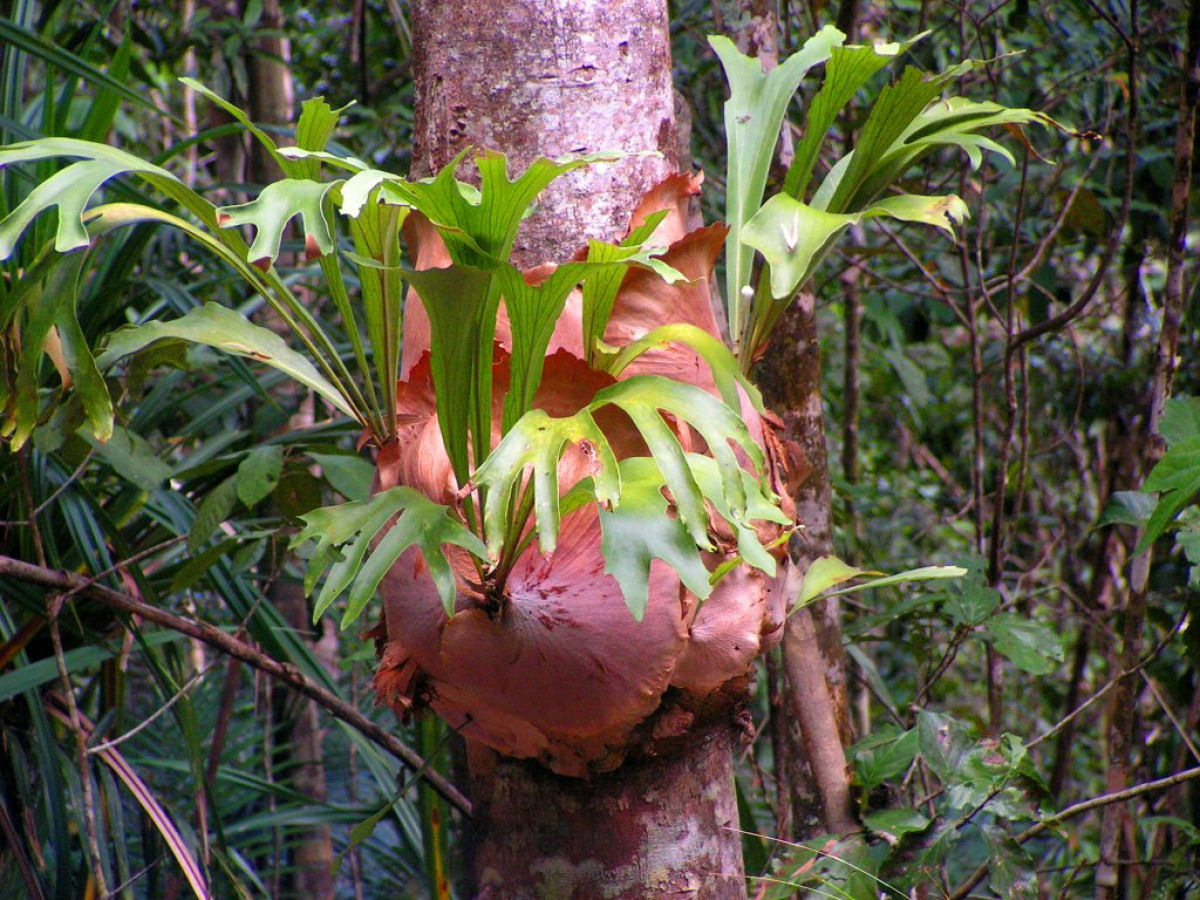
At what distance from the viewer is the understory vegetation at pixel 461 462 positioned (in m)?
0.76

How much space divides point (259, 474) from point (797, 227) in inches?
31.0

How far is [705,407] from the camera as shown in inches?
27.1

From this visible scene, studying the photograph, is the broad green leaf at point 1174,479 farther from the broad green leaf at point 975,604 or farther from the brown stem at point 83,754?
the brown stem at point 83,754

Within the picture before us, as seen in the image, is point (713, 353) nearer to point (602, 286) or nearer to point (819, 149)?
point (602, 286)

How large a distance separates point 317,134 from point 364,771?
6.85 feet

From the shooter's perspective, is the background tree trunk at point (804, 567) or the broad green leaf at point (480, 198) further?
the background tree trunk at point (804, 567)

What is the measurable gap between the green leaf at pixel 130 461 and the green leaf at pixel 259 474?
0.35 feet

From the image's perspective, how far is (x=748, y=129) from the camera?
942 millimetres

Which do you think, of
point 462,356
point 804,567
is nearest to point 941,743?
point 804,567

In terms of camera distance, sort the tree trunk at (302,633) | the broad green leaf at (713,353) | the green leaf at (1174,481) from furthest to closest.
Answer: the tree trunk at (302,633)
the green leaf at (1174,481)
the broad green leaf at (713,353)

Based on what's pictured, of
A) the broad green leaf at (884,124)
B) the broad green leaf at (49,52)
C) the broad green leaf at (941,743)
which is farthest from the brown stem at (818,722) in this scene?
the broad green leaf at (49,52)

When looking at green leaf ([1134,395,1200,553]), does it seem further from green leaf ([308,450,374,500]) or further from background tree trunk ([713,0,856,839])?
green leaf ([308,450,374,500])

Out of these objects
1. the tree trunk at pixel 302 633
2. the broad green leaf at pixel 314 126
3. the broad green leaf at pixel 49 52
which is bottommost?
the tree trunk at pixel 302 633

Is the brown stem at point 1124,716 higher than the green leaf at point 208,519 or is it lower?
lower
